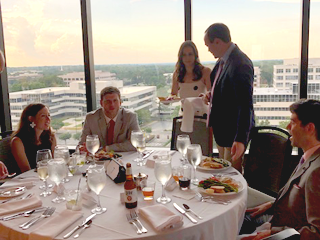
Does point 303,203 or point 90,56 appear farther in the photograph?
point 90,56

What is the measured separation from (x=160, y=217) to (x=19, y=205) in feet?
2.27

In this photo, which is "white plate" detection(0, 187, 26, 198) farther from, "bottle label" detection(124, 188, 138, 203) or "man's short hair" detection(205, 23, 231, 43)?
"man's short hair" detection(205, 23, 231, 43)

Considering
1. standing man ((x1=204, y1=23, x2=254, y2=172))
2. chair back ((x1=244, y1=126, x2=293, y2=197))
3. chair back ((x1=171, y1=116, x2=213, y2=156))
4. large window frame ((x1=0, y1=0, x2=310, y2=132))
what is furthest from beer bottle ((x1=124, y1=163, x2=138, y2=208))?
large window frame ((x1=0, y1=0, x2=310, y2=132))

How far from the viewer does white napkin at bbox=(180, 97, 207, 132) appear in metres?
2.80

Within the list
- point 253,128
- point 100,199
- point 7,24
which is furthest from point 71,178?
point 7,24

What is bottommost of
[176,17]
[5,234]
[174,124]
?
[5,234]

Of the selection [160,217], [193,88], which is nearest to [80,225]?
[160,217]

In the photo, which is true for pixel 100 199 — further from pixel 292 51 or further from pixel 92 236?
pixel 292 51

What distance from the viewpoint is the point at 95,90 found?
13.1 feet

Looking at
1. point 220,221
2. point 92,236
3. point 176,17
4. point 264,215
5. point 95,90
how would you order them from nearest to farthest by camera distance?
point 92,236 → point 220,221 → point 264,215 → point 176,17 → point 95,90

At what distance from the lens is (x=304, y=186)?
4.66ft

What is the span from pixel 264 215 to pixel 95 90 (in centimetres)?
274

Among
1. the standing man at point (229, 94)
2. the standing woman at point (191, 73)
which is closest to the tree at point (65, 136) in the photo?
the standing woman at point (191, 73)

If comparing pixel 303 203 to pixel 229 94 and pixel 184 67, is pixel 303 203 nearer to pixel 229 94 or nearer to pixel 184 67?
pixel 229 94
